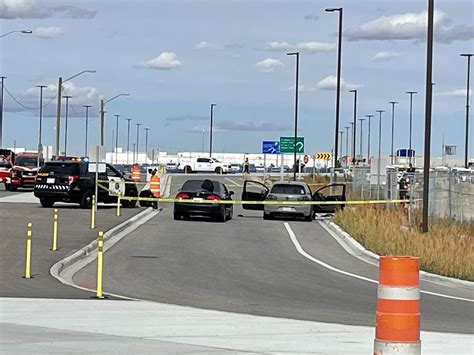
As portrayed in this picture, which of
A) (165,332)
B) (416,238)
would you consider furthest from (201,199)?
(165,332)

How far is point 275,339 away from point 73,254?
37.6ft

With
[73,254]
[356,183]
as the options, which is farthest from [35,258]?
[356,183]

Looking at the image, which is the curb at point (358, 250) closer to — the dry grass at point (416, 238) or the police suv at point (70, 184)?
the dry grass at point (416, 238)

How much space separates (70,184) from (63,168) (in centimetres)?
68

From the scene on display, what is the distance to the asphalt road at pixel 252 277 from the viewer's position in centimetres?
1554

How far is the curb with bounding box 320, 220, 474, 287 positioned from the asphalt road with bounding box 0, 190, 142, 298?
23.3 feet

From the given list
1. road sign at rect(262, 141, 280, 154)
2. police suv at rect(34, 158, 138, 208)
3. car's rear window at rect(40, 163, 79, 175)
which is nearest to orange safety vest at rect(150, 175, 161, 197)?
police suv at rect(34, 158, 138, 208)

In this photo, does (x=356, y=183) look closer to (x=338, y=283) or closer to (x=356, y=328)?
(x=338, y=283)

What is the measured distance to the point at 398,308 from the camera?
8.60 meters

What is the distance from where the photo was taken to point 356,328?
13.4 metres

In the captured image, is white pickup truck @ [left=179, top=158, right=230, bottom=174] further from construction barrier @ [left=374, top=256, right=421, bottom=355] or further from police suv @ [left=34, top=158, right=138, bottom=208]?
construction barrier @ [left=374, top=256, right=421, bottom=355]

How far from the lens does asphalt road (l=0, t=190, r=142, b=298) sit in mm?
17094

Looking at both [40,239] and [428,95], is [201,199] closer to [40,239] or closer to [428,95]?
[40,239]

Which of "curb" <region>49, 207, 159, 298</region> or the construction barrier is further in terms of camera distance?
"curb" <region>49, 207, 159, 298</region>
